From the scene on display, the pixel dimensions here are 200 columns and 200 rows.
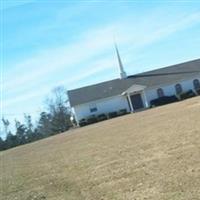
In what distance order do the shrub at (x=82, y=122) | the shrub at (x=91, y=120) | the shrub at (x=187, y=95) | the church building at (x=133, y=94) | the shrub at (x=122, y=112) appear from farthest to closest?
1. the church building at (x=133, y=94)
2. the shrub at (x=122, y=112)
3. the shrub at (x=82, y=122)
4. the shrub at (x=91, y=120)
5. the shrub at (x=187, y=95)

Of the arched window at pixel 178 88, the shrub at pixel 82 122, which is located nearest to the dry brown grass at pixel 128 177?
the shrub at pixel 82 122

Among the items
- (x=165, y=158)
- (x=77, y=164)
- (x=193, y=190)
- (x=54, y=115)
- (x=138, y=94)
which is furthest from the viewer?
(x=54, y=115)

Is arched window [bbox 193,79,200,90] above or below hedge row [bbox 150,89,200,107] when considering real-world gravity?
above

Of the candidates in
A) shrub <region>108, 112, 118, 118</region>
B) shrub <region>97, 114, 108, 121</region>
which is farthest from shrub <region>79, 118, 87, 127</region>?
shrub <region>108, 112, 118, 118</region>

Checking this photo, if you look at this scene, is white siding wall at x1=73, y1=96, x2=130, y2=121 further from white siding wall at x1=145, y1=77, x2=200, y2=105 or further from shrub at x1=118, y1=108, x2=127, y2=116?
white siding wall at x1=145, y1=77, x2=200, y2=105

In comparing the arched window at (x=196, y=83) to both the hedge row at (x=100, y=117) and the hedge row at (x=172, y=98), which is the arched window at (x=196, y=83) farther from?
the hedge row at (x=100, y=117)

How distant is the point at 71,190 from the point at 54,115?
8638 cm

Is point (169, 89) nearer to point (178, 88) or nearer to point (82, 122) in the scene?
point (178, 88)

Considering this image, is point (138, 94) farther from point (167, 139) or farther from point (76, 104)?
point (167, 139)

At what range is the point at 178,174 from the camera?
11.1 metres

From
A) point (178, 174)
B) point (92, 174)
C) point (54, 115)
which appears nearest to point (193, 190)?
point (178, 174)

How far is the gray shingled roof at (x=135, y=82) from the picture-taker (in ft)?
252

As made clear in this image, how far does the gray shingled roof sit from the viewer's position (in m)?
76.7

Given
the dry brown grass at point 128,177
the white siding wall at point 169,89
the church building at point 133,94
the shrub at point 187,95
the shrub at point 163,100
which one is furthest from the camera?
the white siding wall at point 169,89
